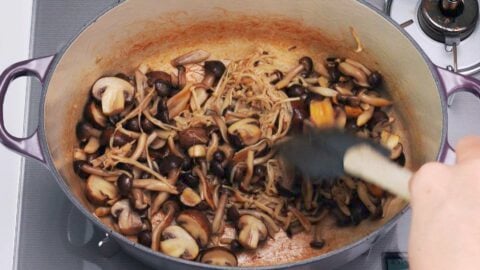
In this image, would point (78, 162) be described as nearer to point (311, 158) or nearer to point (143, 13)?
point (143, 13)

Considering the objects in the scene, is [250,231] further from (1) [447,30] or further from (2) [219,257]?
(1) [447,30]

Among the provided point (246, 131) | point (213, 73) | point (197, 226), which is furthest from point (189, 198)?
point (213, 73)

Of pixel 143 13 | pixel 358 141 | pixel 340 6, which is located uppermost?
pixel 143 13

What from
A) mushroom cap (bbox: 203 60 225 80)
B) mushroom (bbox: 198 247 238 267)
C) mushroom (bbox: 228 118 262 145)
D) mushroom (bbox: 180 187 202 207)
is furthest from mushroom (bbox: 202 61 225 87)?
mushroom (bbox: 198 247 238 267)

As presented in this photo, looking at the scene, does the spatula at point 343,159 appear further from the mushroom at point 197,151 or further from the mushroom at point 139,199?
the mushroom at point 139,199

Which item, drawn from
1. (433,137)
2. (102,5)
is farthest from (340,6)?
(102,5)

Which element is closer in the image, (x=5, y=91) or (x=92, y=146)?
(x=5, y=91)
